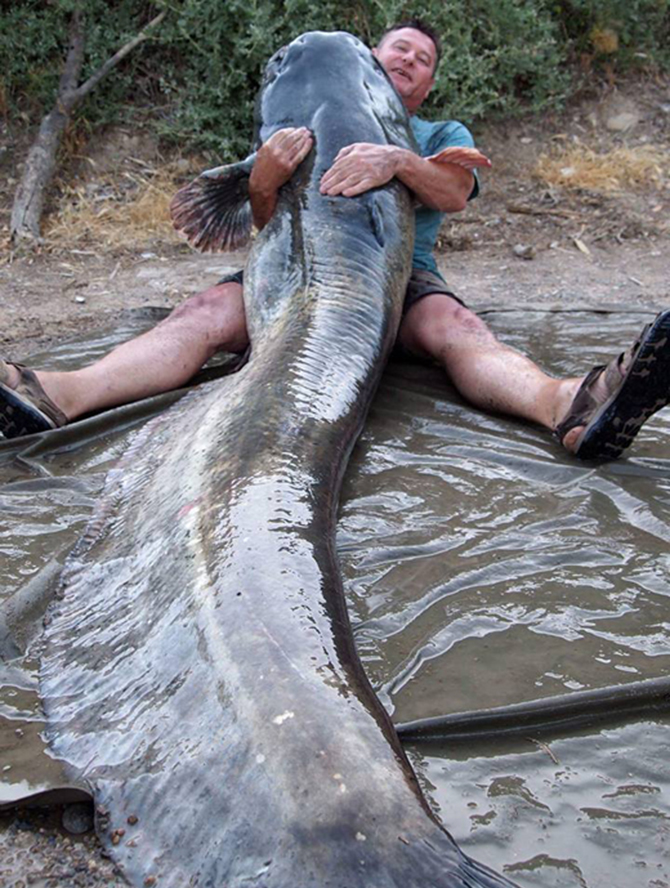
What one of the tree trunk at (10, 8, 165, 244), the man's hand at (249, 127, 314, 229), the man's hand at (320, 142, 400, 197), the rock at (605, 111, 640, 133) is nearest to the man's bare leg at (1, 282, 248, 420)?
the man's hand at (249, 127, 314, 229)

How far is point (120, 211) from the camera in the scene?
20.6 ft

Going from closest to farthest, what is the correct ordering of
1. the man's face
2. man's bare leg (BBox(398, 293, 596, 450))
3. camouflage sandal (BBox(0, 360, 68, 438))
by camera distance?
camouflage sandal (BBox(0, 360, 68, 438))
man's bare leg (BBox(398, 293, 596, 450))
the man's face

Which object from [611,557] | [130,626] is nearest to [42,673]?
[130,626]

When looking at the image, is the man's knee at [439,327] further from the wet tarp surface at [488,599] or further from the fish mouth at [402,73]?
the fish mouth at [402,73]

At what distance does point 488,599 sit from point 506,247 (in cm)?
419

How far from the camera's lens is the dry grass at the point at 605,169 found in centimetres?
669

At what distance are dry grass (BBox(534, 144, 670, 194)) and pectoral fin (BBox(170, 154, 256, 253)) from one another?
356 cm

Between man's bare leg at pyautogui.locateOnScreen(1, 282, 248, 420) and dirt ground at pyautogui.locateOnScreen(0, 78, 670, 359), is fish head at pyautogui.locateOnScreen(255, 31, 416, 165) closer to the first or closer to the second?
man's bare leg at pyautogui.locateOnScreen(1, 282, 248, 420)

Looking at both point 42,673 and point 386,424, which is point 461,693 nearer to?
point 42,673

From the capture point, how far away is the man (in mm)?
2967

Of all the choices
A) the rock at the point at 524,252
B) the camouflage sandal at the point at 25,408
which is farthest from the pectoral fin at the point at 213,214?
the rock at the point at 524,252

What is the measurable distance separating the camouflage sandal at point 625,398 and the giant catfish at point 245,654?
2.28 ft

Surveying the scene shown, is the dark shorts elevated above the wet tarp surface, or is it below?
above

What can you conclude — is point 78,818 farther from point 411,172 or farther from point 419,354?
point 411,172
